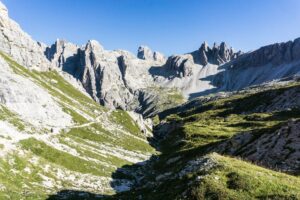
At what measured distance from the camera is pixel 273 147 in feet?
206

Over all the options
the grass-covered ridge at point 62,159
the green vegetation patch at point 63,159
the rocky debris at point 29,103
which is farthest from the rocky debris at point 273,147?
the rocky debris at point 29,103

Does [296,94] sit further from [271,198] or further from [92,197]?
[271,198]

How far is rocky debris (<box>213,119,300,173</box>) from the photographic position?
54.8m

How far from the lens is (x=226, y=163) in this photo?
35.3 m

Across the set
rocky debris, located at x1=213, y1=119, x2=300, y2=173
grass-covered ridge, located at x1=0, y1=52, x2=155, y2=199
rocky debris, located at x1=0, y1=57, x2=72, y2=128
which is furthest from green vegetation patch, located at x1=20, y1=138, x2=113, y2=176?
rocky debris, located at x1=213, y1=119, x2=300, y2=173

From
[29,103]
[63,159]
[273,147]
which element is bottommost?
[63,159]

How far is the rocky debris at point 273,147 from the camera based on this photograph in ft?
180

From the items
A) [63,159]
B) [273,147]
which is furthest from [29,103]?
[273,147]

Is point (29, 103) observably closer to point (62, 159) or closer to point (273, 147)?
point (62, 159)

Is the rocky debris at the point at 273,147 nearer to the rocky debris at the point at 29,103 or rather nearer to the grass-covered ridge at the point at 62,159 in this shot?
the grass-covered ridge at the point at 62,159

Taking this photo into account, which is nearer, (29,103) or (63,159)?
(63,159)

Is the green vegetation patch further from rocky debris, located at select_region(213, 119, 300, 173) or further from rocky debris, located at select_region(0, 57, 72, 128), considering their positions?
rocky debris, located at select_region(213, 119, 300, 173)

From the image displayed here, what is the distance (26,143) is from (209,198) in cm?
5637

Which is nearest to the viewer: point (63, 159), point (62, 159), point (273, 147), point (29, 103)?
point (273, 147)
